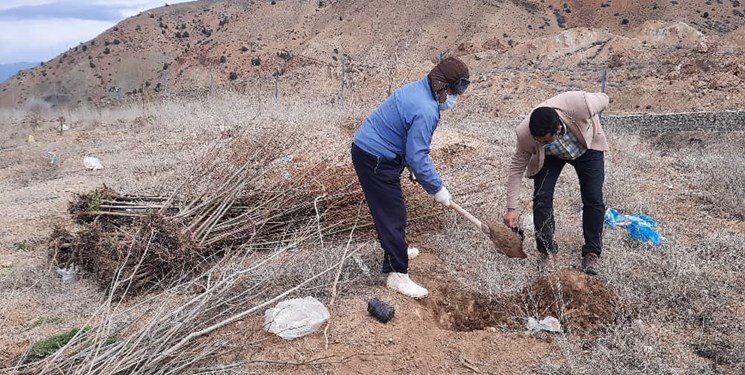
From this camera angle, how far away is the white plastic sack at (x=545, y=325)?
305cm

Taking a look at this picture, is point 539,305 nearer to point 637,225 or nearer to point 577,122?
point 577,122

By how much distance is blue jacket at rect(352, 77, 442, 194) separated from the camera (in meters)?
2.99

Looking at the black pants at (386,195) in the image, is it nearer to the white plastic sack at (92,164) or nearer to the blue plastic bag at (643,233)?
the blue plastic bag at (643,233)

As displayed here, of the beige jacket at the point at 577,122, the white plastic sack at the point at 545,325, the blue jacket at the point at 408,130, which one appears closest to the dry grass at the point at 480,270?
the white plastic sack at the point at 545,325

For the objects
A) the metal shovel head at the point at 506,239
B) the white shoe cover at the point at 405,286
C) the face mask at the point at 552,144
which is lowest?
the white shoe cover at the point at 405,286

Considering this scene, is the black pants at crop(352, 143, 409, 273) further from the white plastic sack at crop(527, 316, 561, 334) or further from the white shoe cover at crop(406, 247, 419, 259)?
the white plastic sack at crop(527, 316, 561, 334)

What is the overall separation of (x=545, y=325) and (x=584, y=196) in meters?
0.95

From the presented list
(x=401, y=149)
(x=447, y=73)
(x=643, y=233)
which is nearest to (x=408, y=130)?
(x=401, y=149)

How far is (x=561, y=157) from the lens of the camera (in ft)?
11.5

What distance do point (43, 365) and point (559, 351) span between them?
2430 millimetres

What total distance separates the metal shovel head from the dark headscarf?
0.95 meters

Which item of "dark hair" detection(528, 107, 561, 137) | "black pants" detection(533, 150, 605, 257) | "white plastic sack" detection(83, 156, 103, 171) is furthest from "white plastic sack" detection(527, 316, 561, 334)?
"white plastic sack" detection(83, 156, 103, 171)

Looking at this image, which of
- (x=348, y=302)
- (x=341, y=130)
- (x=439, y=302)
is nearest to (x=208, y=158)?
(x=348, y=302)

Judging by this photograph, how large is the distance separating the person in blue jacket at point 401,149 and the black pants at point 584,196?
80cm
